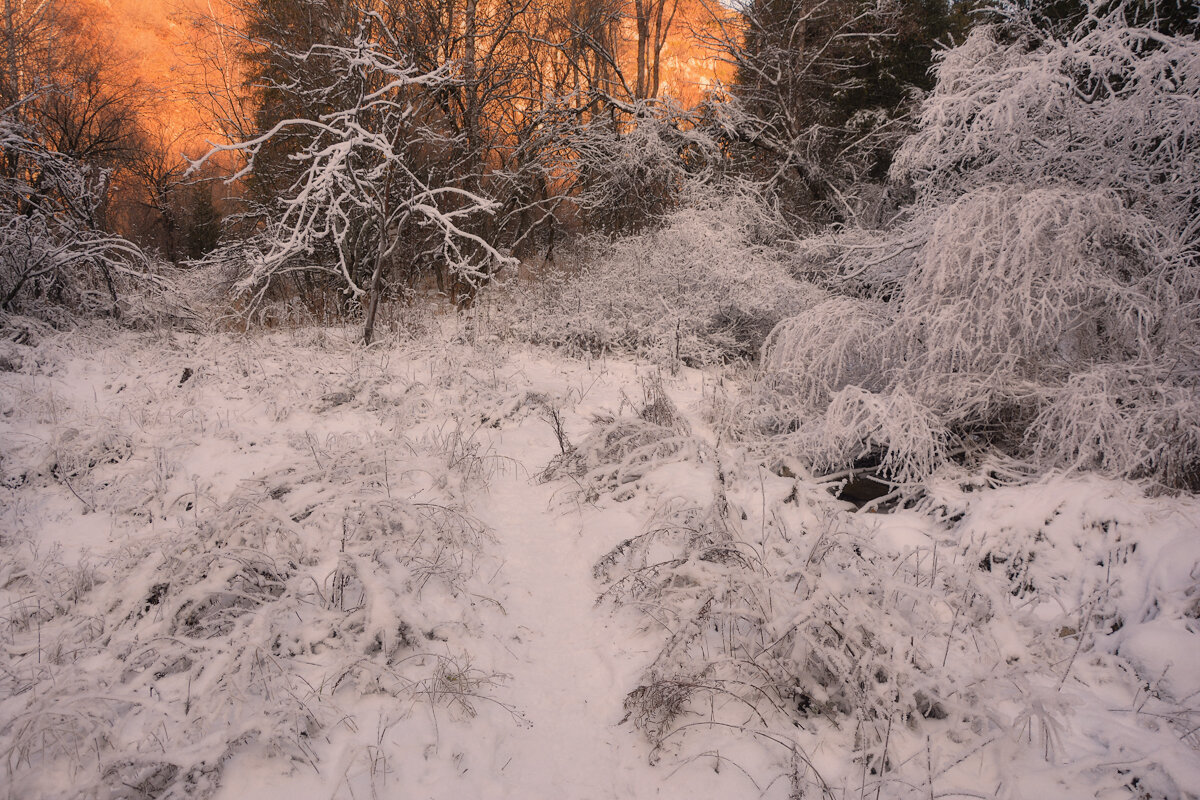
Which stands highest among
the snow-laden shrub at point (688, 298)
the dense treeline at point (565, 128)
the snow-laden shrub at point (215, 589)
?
the dense treeline at point (565, 128)

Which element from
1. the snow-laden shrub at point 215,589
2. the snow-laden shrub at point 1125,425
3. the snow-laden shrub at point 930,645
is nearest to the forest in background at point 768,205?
the snow-laden shrub at point 1125,425

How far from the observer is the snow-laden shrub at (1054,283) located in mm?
3980

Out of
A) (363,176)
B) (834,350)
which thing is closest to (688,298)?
(834,350)

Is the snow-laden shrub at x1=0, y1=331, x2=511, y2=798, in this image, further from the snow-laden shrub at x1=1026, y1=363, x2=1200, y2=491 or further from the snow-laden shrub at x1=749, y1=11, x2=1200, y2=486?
the snow-laden shrub at x1=1026, y1=363, x2=1200, y2=491

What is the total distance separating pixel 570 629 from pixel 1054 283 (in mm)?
4302

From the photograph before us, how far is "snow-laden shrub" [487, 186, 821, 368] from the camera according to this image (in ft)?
26.0

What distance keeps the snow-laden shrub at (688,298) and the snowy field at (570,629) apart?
363 centimetres

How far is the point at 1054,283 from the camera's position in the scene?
4246 millimetres

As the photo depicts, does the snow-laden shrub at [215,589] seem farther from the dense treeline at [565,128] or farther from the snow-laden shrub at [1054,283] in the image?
the dense treeline at [565,128]

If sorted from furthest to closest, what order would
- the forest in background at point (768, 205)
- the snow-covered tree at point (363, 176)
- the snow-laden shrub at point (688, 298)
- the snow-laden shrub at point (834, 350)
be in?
the snow-laden shrub at point (688, 298) → the snow-covered tree at point (363, 176) → the snow-laden shrub at point (834, 350) → the forest in background at point (768, 205)

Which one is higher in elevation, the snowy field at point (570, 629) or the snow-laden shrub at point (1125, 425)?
the snow-laden shrub at point (1125, 425)

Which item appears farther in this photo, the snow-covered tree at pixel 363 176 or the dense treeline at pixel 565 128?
the dense treeline at pixel 565 128

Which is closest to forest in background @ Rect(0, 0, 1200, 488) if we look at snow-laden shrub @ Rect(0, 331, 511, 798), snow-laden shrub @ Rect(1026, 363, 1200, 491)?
snow-laden shrub @ Rect(1026, 363, 1200, 491)

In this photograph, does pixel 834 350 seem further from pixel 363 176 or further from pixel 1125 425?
pixel 363 176
